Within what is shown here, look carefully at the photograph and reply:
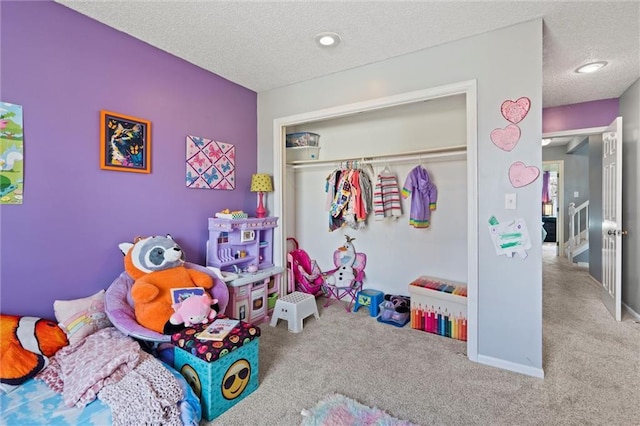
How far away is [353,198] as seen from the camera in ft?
10.9

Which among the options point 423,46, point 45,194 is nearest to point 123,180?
point 45,194

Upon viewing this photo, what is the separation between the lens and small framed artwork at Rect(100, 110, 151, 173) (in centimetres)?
220

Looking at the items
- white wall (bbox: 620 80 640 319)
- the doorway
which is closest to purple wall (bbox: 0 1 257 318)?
white wall (bbox: 620 80 640 319)

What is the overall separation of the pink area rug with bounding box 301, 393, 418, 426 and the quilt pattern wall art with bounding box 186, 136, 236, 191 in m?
2.05

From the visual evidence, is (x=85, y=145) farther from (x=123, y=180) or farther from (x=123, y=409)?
(x=123, y=409)

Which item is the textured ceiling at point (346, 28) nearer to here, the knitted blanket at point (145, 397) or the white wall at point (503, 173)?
the white wall at point (503, 173)

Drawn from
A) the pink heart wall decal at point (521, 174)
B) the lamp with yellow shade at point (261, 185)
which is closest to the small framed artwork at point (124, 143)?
the lamp with yellow shade at point (261, 185)

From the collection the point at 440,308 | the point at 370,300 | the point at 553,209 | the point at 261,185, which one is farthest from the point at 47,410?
the point at 553,209

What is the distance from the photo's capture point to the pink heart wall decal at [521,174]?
2082 mm

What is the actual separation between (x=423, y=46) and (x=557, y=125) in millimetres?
2620

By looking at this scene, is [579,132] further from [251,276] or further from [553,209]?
[553,209]

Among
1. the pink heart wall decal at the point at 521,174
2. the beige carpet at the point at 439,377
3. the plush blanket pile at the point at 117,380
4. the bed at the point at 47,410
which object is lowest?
the beige carpet at the point at 439,377

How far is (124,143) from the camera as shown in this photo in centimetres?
230

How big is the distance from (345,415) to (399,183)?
7.82 ft
